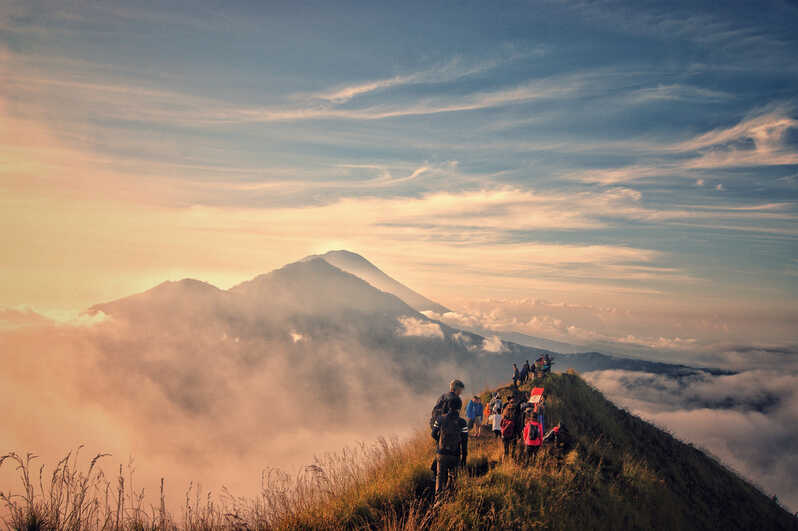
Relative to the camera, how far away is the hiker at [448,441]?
7898mm

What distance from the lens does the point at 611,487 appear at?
10305 mm

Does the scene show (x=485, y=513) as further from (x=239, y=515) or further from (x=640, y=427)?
(x=640, y=427)

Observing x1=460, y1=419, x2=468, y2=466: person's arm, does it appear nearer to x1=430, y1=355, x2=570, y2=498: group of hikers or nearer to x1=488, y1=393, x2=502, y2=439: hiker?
x1=430, y1=355, x2=570, y2=498: group of hikers

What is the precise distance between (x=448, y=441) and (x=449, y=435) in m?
0.11

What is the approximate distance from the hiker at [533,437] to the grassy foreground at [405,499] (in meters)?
0.28

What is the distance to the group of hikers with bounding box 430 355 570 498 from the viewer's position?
795 cm

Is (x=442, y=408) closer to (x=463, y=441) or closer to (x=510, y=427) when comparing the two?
(x=463, y=441)

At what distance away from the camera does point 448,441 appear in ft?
26.0

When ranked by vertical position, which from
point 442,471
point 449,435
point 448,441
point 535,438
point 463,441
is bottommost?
point 535,438

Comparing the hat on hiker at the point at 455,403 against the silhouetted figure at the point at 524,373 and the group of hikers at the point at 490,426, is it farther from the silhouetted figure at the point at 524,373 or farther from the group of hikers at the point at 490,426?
the silhouetted figure at the point at 524,373

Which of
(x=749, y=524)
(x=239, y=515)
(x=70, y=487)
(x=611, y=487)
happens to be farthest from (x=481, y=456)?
(x=749, y=524)

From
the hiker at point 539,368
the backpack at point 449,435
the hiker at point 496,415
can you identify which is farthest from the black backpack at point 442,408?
the hiker at point 539,368

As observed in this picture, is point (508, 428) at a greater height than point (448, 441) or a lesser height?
lesser

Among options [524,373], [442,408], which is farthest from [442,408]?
[524,373]
